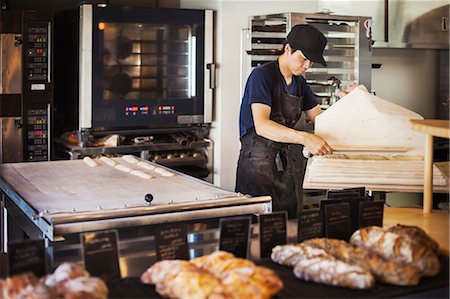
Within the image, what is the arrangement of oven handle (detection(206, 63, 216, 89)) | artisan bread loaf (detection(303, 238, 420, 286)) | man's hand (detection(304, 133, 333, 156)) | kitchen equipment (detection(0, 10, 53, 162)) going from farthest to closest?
oven handle (detection(206, 63, 216, 89))
kitchen equipment (detection(0, 10, 53, 162))
man's hand (detection(304, 133, 333, 156))
artisan bread loaf (detection(303, 238, 420, 286))

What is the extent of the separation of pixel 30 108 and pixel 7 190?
1.28 meters

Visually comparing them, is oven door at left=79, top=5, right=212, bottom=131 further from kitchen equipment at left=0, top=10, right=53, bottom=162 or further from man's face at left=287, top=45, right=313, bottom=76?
man's face at left=287, top=45, right=313, bottom=76

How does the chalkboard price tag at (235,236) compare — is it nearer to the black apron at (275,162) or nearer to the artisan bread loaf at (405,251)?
the artisan bread loaf at (405,251)

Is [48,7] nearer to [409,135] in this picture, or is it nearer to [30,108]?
[30,108]

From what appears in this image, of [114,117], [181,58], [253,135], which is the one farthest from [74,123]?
[253,135]

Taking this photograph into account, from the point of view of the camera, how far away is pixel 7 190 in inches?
136

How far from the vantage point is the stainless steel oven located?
15.7 feet

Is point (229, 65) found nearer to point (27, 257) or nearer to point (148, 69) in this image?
point (148, 69)

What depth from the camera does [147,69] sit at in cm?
499

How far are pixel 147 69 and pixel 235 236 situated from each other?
321 centimetres

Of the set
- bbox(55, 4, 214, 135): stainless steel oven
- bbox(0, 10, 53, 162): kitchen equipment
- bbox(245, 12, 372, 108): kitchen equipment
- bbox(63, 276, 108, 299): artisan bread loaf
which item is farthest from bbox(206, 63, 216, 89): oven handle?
bbox(63, 276, 108, 299): artisan bread loaf

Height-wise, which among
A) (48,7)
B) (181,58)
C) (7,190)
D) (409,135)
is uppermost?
(48,7)

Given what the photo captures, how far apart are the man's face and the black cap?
0.22ft

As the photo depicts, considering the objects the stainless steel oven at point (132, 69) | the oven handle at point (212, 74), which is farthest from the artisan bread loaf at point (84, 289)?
the oven handle at point (212, 74)
